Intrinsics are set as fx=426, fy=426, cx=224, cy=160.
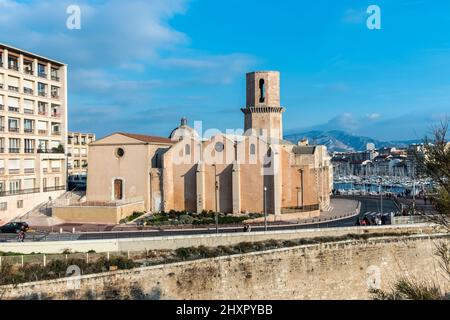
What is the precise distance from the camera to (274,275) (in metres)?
25.9

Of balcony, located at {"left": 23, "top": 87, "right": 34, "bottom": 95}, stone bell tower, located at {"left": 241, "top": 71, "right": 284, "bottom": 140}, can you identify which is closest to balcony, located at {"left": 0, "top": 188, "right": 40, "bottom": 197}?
balcony, located at {"left": 23, "top": 87, "right": 34, "bottom": 95}

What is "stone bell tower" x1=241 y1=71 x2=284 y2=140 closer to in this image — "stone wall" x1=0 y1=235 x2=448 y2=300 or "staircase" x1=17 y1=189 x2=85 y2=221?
"staircase" x1=17 y1=189 x2=85 y2=221

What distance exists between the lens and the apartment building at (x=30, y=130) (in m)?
41.7

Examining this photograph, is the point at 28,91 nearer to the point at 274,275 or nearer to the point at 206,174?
the point at 206,174

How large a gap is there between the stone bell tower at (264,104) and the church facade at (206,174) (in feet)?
12.2

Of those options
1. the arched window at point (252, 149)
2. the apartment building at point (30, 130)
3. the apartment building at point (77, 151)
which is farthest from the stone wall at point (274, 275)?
the apartment building at point (77, 151)

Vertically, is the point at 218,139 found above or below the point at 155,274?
above

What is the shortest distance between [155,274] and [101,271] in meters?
2.83

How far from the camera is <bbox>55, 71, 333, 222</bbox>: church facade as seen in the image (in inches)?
1618

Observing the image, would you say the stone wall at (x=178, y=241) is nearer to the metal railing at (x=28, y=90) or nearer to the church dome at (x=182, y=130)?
the metal railing at (x=28, y=90)

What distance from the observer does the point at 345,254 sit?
28156 mm
